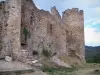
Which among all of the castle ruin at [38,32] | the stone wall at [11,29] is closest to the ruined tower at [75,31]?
the castle ruin at [38,32]

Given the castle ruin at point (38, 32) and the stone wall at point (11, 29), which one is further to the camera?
the castle ruin at point (38, 32)

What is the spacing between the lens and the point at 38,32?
2684 centimetres

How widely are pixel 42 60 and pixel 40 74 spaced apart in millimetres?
6347

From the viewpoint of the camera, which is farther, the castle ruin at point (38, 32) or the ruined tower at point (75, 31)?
the ruined tower at point (75, 31)

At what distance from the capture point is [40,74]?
762 inches

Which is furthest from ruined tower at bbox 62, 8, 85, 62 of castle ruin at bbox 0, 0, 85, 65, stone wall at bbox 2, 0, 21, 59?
stone wall at bbox 2, 0, 21, 59

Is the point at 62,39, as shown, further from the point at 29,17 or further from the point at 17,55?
the point at 17,55

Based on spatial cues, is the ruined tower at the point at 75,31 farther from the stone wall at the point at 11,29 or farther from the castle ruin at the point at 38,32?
the stone wall at the point at 11,29

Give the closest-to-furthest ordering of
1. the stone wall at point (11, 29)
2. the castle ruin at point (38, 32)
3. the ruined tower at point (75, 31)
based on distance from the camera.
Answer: the stone wall at point (11, 29) → the castle ruin at point (38, 32) → the ruined tower at point (75, 31)

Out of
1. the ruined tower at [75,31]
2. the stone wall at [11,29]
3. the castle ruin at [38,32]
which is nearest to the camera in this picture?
the stone wall at [11,29]

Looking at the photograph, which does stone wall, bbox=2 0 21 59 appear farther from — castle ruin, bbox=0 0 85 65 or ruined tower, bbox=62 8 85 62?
ruined tower, bbox=62 8 85 62

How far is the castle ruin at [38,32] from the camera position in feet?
73.4

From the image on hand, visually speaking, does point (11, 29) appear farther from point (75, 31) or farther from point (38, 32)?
point (75, 31)

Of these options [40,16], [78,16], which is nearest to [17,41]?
[40,16]
